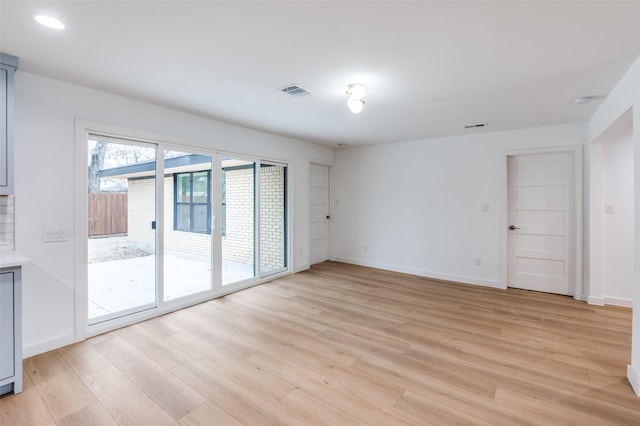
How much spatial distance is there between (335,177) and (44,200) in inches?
191

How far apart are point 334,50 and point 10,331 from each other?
3.09 meters

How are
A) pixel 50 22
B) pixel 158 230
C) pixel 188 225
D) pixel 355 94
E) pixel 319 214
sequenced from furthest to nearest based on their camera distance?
pixel 319 214, pixel 188 225, pixel 158 230, pixel 355 94, pixel 50 22

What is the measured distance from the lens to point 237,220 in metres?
4.64

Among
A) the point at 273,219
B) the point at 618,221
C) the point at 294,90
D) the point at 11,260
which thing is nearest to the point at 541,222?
the point at 618,221

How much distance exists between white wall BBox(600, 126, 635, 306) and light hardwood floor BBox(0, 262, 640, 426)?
49 centimetres

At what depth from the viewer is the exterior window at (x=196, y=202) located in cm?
405

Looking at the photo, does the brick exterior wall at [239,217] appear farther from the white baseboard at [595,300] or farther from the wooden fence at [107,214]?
the white baseboard at [595,300]

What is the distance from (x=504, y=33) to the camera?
6.46 ft

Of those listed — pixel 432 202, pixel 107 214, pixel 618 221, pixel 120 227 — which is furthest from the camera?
pixel 432 202

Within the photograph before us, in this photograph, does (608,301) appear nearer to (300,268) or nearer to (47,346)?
(300,268)

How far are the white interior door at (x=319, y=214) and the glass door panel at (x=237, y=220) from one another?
1.59 m

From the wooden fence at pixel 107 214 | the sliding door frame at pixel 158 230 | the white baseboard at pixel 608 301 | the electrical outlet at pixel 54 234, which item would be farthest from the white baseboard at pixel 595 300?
the electrical outlet at pixel 54 234

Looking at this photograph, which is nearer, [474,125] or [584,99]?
[584,99]

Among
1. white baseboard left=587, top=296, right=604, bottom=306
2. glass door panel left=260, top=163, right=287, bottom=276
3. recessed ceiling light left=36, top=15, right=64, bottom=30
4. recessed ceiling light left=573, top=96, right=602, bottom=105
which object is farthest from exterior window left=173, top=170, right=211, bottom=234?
white baseboard left=587, top=296, right=604, bottom=306
